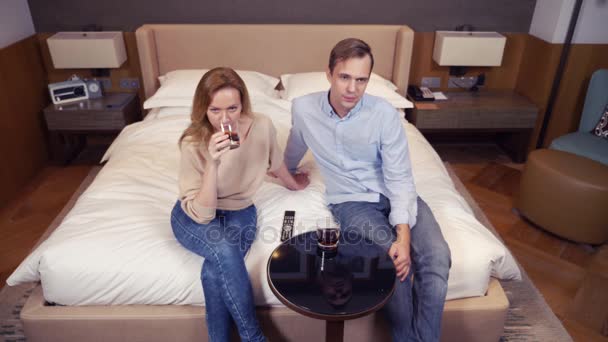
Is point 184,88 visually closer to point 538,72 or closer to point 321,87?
point 321,87

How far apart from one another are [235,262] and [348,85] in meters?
0.77

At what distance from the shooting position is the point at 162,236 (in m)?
1.78

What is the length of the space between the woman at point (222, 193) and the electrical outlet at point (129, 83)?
208 centimetres

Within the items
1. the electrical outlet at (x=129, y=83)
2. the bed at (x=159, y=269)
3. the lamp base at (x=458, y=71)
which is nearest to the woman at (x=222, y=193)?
the bed at (x=159, y=269)

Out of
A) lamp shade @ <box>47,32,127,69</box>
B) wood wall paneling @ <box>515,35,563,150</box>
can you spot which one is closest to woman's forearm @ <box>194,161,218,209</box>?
lamp shade @ <box>47,32,127,69</box>

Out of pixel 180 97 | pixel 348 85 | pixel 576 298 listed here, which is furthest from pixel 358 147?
pixel 180 97

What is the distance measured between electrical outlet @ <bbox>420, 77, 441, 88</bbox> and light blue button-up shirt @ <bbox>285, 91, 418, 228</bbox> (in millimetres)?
1987

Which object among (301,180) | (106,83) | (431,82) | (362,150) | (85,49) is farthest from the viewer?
(431,82)

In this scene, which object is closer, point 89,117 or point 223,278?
point 223,278

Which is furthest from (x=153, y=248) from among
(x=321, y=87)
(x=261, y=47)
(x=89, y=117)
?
(x=261, y=47)

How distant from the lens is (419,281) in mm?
1590

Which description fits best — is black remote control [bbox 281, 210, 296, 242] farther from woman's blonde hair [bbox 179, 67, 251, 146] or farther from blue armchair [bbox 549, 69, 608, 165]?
blue armchair [bbox 549, 69, 608, 165]

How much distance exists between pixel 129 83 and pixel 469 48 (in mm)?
2670

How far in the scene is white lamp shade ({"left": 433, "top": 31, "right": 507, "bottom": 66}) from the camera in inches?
127
